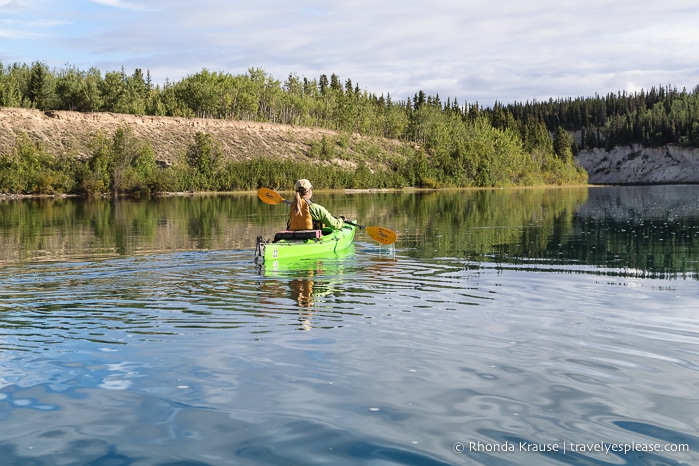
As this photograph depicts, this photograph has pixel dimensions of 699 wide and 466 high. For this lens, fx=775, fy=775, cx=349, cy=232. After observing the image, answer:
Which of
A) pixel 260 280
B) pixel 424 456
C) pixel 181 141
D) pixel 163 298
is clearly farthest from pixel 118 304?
pixel 181 141

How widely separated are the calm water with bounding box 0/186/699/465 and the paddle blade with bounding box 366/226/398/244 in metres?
4.34

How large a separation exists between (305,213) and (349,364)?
13109mm

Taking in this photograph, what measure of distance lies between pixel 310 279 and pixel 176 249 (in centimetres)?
936

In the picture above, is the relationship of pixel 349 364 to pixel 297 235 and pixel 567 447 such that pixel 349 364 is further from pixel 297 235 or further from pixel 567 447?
pixel 297 235

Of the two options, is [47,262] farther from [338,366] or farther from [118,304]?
[338,366]

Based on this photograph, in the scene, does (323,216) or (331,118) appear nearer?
(323,216)

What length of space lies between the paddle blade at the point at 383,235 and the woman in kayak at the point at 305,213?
1662 mm

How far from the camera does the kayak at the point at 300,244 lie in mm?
20766

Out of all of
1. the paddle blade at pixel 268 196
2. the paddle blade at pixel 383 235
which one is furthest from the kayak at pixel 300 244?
the paddle blade at pixel 268 196

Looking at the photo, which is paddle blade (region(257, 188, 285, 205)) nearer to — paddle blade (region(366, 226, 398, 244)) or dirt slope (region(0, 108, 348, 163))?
paddle blade (region(366, 226, 398, 244))

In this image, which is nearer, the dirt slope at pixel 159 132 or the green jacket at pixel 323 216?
the green jacket at pixel 323 216

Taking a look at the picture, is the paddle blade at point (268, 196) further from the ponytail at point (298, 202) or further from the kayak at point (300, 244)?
the ponytail at point (298, 202)

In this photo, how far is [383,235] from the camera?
25969mm

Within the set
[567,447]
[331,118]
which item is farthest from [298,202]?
[331,118]
